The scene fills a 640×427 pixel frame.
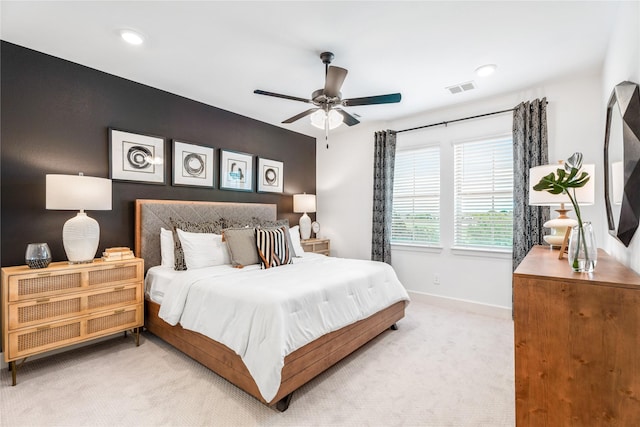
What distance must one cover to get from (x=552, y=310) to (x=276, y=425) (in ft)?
5.24

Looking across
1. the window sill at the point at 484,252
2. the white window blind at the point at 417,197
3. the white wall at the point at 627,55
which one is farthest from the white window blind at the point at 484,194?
the white wall at the point at 627,55

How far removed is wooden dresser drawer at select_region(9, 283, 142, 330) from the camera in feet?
7.40

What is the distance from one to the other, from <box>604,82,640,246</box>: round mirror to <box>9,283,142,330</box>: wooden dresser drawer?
142 inches

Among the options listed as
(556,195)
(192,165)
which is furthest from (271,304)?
(192,165)

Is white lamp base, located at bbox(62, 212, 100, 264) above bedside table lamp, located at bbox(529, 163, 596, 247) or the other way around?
the other way around

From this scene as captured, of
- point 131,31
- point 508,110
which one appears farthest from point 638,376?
point 131,31

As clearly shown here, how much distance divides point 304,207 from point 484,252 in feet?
8.60

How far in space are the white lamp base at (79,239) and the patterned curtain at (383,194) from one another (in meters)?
3.41

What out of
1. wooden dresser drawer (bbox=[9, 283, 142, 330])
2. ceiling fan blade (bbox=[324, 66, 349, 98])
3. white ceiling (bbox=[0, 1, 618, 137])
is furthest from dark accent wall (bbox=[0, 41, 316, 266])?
ceiling fan blade (bbox=[324, 66, 349, 98])

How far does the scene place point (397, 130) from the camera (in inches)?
179

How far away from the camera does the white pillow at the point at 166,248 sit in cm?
315

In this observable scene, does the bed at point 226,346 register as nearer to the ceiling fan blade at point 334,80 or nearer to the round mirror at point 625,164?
the ceiling fan blade at point 334,80

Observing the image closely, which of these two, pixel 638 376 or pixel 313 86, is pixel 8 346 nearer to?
pixel 313 86

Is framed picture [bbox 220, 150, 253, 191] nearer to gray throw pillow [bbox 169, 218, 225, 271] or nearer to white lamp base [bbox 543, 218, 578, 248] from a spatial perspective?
gray throw pillow [bbox 169, 218, 225, 271]
